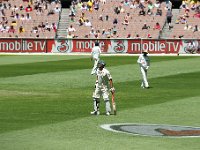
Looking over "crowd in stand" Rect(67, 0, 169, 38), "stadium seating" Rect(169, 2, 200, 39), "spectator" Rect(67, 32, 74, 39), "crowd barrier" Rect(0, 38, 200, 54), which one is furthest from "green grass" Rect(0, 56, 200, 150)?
"crowd in stand" Rect(67, 0, 169, 38)

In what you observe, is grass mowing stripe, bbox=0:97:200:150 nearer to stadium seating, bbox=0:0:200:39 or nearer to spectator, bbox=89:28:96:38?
stadium seating, bbox=0:0:200:39

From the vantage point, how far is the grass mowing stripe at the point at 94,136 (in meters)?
16.6

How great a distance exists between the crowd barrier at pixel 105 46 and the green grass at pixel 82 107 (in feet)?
60.1

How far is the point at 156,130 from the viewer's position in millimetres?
19328

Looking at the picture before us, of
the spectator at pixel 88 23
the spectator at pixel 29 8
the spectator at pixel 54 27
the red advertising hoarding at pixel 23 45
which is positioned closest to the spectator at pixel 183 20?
the spectator at pixel 88 23

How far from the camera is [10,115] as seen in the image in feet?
73.9

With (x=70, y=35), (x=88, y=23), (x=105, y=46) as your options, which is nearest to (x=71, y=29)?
(x=70, y=35)

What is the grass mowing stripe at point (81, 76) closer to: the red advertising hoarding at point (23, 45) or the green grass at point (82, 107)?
the green grass at point (82, 107)

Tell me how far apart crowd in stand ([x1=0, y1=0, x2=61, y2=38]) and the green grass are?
2993 centimetres

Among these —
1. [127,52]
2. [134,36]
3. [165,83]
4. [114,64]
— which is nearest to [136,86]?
[165,83]

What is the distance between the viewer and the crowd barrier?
211 ft

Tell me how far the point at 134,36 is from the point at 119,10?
5.29 m

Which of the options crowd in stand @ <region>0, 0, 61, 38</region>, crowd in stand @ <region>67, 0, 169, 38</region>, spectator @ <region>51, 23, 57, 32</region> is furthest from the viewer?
crowd in stand @ <region>0, 0, 61, 38</region>

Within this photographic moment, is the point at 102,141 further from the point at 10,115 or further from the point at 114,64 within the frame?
the point at 114,64
